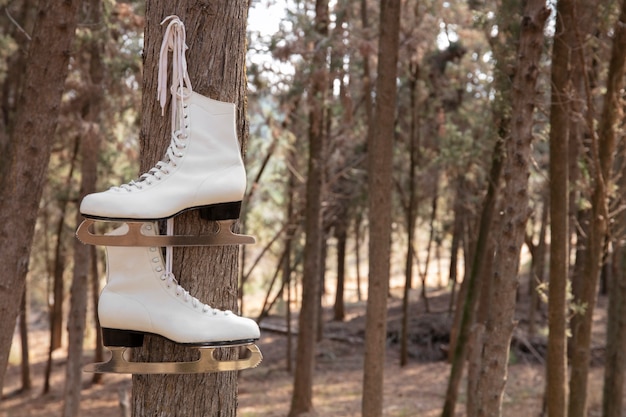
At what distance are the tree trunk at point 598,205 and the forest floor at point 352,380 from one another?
519 centimetres

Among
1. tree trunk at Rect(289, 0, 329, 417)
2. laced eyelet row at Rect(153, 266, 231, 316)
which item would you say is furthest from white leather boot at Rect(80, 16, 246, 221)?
tree trunk at Rect(289, 0, 329, 417)

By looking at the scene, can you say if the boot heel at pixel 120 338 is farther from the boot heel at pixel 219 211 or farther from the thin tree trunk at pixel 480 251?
the thin tree trunk at pixel 480 251

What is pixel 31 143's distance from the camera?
4.96 metres

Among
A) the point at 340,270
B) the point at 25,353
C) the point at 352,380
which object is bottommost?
the point at 352,380

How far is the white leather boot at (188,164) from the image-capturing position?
2.10m

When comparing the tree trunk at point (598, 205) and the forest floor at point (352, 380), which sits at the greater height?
the tree trunk at point (598, 205)

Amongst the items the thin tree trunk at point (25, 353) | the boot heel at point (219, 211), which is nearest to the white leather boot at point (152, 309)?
the boot heel at point (219, 211)

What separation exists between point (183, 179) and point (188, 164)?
6 centimetres

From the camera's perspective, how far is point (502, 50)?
845 cm

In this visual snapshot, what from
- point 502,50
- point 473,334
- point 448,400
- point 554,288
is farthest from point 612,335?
point 502,50

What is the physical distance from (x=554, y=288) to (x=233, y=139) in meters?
5.74

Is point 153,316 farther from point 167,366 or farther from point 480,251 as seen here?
point 480,251

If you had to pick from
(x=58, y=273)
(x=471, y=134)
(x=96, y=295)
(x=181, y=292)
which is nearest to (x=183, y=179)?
(x=181, y=292)

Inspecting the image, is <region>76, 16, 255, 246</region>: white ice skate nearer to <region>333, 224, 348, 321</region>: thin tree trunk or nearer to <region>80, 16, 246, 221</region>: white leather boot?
<region>80, 16, 246, 221</region>: white leather boot
